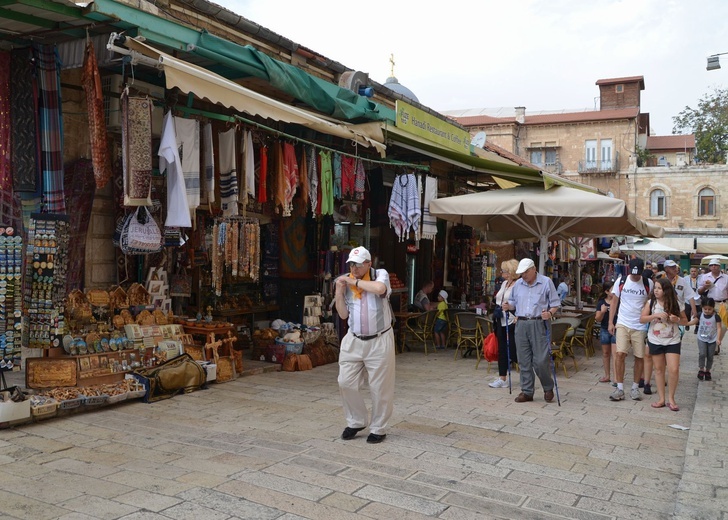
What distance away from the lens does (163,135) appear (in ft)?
20.1

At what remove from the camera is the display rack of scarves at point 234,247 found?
7234 mm

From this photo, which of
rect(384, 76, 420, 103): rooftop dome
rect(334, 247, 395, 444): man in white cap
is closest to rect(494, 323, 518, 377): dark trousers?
rect(334, 247, 395, 444): man in white cap

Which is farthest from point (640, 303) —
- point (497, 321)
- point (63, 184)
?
point (63, 184)

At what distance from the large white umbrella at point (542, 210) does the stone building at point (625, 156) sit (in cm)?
3062

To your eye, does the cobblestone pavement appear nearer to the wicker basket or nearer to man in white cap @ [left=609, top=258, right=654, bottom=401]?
man in white cap @ [left=609, top=258, right=654, bottom=401]

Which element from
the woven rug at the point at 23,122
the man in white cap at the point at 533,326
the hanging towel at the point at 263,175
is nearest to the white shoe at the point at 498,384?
the man in white cap at the point at 533,326

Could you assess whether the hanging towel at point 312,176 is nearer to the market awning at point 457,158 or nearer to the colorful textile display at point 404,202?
the market awning at point 457,158

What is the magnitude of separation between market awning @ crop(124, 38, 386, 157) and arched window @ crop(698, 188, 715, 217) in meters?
42.4

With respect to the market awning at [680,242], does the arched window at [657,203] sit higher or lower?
higher

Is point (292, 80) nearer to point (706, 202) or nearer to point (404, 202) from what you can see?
point (404, 202)

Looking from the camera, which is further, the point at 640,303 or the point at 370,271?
the point at 640,303

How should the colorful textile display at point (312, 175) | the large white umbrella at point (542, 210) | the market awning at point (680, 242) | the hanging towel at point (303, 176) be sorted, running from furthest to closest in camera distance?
the market awning at point (680, 242) < the large white umbrella at point (542, 210) < the colorful textile display at point (312, 175) < the hanging towel at point (303, 176)

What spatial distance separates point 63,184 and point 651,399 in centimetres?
695

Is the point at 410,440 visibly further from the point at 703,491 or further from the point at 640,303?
the point at 640,303
